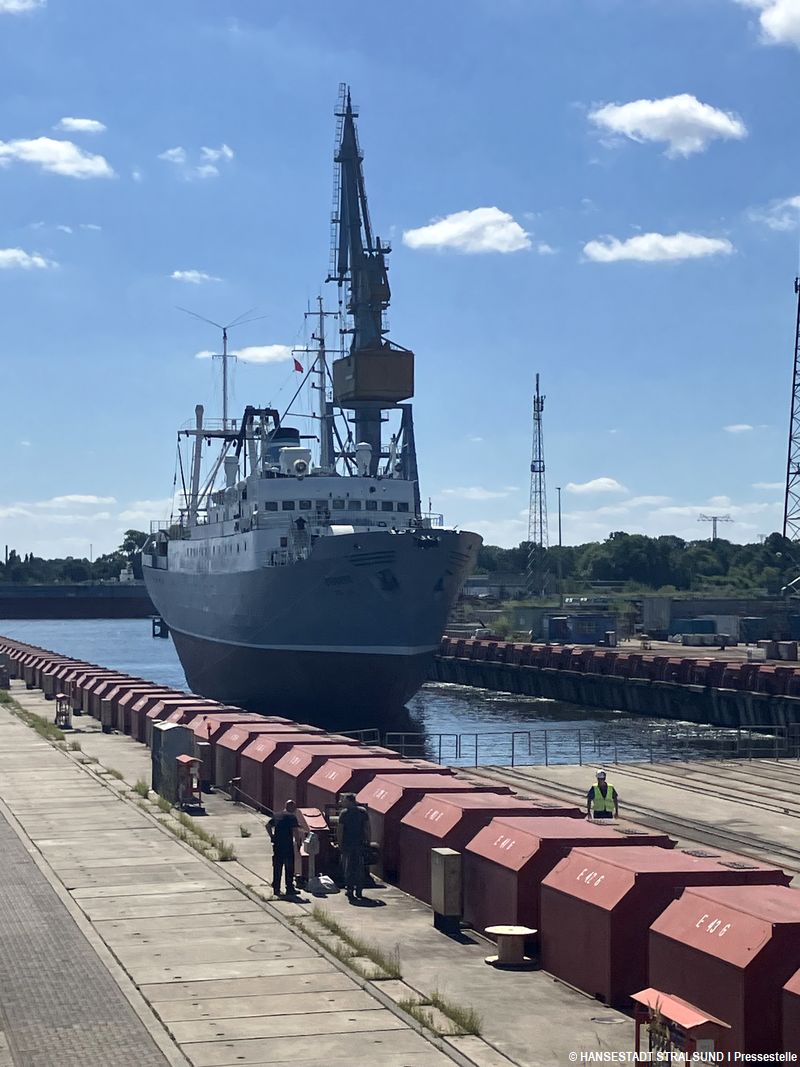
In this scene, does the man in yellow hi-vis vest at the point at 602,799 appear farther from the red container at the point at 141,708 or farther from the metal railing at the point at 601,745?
the metal railing at the point at 601,745

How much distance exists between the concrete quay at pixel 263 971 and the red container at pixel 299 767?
2.87 feet

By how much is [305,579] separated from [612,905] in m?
43.0

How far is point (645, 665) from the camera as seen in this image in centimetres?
7762

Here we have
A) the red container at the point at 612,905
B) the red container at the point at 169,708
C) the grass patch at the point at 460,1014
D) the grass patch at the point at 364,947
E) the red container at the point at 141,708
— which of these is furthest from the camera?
the red container at the point at 141,708

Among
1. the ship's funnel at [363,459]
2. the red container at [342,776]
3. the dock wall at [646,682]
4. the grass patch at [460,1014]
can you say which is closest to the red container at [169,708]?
the red container at [342,776]

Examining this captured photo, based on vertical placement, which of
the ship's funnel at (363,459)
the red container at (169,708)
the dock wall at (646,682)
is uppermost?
the ship's funnel at (363,459)

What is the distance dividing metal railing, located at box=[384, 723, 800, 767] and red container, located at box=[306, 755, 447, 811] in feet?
78.6

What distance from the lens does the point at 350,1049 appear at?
513 inches

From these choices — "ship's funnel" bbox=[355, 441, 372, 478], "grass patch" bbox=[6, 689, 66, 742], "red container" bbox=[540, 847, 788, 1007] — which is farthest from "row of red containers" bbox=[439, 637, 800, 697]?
"red container" bbox=[540, 847, 788, 1007]

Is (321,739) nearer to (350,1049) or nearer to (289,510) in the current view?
(350,1049)

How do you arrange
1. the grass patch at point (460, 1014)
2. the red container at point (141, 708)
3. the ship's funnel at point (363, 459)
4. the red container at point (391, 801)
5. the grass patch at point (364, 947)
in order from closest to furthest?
the grass patch at point (460, 1014)
the grass patch at point (364, 947)
the red container at point (391, 801)
the red container at point (141, 708)
the ship's funnel at point (363, 459)

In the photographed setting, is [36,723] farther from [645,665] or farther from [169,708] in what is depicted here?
[645,665]

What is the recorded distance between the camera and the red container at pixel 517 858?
16.7m

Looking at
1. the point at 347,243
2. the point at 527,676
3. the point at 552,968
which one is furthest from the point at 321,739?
the point at 347,243
